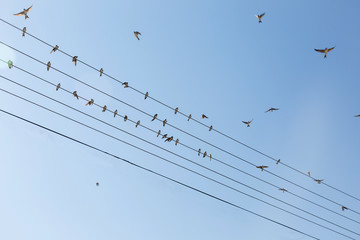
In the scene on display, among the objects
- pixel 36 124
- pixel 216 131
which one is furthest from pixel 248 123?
pixel 36 124

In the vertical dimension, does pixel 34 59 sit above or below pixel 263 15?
below

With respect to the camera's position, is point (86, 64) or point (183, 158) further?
point (183, 158)

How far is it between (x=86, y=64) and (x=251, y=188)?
8.28 m

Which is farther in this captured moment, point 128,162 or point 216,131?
point 216,131

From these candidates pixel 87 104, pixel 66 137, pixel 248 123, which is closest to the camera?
pixel 66 137

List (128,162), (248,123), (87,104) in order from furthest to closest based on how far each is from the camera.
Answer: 1. (248,123)
2. (87,104)
3. (128,162)

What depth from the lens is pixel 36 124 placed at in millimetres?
11367

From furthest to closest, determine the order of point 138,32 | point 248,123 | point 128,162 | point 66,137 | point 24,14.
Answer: point 248,123, point 138,32, point 24,14, point 128,162, point 66,137

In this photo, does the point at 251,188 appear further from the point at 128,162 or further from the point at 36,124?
the point at 36,124

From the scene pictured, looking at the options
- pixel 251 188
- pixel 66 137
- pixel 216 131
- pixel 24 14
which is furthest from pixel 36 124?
pixel 251 188

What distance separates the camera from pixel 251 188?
47.1 feet

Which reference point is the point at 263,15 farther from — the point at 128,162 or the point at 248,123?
the point at 128,162

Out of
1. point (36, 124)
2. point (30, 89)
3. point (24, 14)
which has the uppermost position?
point (24, 14)

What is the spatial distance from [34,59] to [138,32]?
6.66 m
